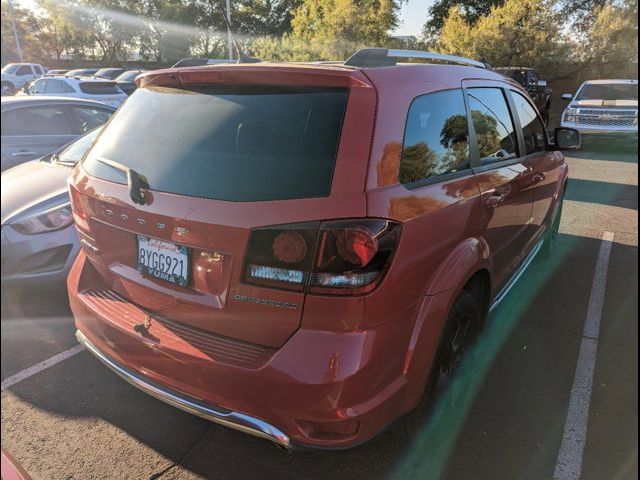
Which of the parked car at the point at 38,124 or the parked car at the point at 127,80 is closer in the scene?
the parked car at the point at 38,124

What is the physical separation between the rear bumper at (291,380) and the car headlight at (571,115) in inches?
420

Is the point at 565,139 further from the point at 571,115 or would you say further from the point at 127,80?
the point at 127,80

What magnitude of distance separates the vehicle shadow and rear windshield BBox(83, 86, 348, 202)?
50.7 inches

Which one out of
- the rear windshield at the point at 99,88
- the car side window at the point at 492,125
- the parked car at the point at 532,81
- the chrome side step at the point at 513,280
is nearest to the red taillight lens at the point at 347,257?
the car side window at the point at 492,125

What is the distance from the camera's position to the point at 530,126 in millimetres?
3621

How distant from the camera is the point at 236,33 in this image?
337cm

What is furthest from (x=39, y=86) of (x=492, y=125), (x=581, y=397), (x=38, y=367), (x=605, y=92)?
(x=581, y=397)

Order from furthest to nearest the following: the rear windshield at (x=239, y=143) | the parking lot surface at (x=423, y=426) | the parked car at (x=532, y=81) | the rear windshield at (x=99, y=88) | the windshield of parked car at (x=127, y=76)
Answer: the windshield of parked car at (x=127, y=76) → the rear windshield at (x=99, y=88) → the parked car at (x=532, y=81) → the parking lot surface at (x=423, y=426) → the rear windshield at (x=239, y=143)

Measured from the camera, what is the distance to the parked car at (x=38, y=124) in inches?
209

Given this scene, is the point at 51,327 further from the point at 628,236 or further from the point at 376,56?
the point at 628,236

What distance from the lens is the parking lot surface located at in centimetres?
219

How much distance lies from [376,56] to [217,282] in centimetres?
126

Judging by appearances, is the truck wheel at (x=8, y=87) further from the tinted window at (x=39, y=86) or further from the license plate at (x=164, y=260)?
the license plate at (x=164, y=260)

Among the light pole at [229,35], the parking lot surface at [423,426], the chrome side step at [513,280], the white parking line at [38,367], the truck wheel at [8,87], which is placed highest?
the light pole at [229,35]
